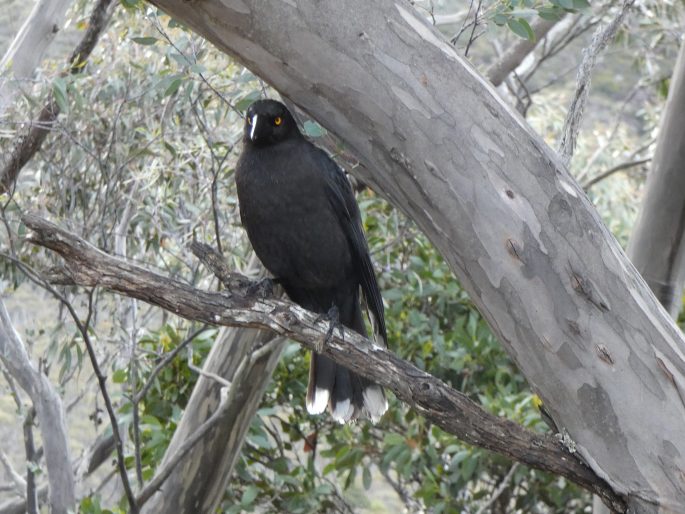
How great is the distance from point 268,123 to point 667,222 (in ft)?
3.72

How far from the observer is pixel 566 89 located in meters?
8.45

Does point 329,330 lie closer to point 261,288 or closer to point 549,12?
point 261,288

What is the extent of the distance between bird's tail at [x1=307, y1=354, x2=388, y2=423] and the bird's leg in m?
0.25

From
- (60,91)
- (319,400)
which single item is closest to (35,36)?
(60,91)

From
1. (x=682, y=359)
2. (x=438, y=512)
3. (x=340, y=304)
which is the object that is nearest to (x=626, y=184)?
(x=438, y=512)

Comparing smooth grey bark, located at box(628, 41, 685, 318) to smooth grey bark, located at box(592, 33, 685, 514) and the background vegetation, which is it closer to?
smooth grey bark, located at box(592, 33, 685, 514)

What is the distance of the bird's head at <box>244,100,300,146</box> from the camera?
9.37 feet

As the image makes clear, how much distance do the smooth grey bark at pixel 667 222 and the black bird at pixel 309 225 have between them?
2.45 ft

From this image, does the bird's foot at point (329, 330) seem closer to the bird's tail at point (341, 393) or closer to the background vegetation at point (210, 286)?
the bird's tail at point (341, 393)

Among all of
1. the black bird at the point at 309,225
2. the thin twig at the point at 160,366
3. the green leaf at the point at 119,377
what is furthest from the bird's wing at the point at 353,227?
the green leaf at the point at 119,377

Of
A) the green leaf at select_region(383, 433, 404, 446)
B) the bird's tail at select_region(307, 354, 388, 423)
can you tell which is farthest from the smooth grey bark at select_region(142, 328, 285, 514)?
the green leaf at select_region(383, 433, 404, 446)

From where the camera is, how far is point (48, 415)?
3.26 metres

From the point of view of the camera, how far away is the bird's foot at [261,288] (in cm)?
239

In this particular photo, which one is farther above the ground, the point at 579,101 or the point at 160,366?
the point at 579,101
